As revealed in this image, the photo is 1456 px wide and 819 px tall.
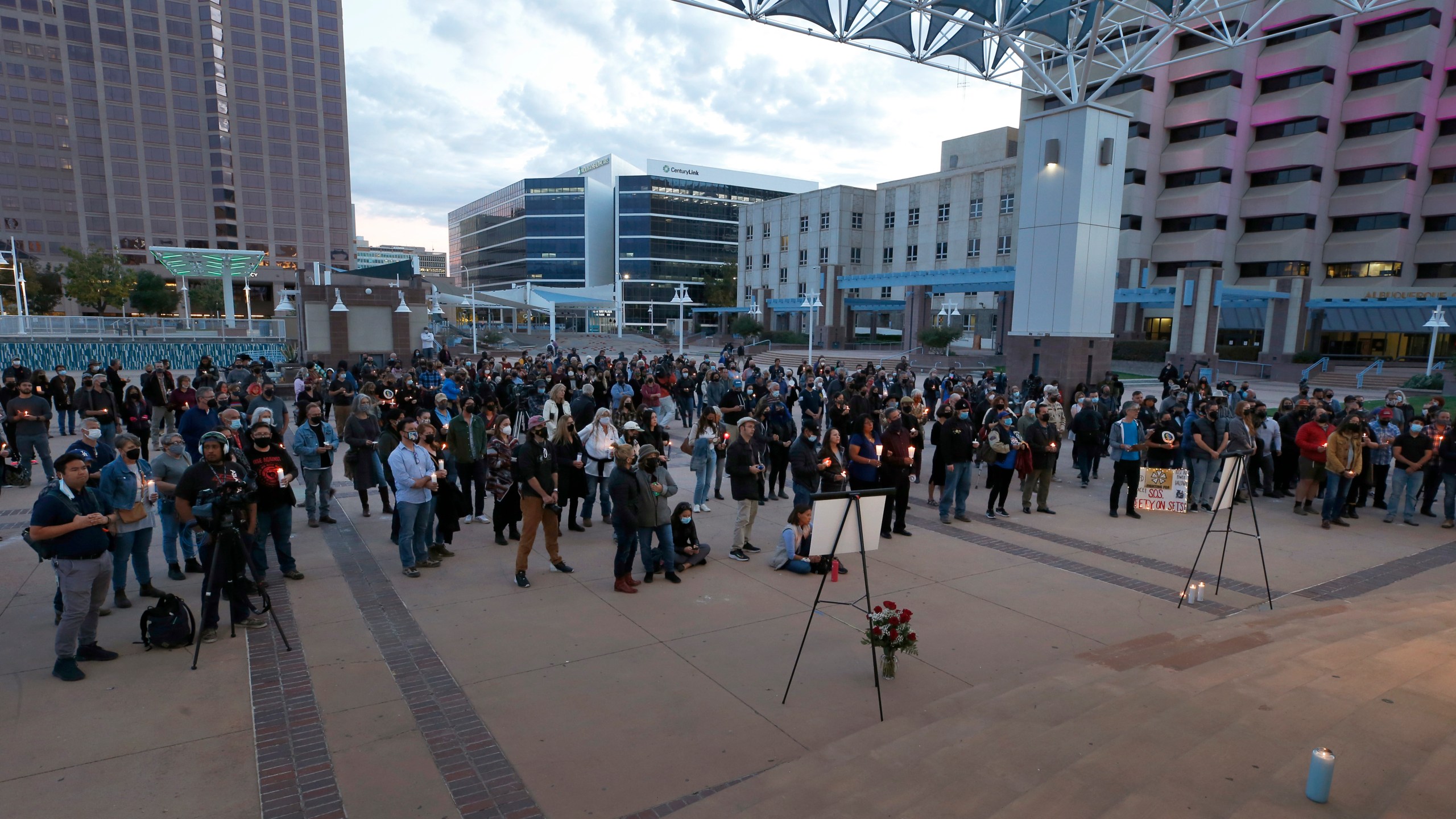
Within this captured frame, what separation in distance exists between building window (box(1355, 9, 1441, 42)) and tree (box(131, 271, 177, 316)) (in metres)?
94.2

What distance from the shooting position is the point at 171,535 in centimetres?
782

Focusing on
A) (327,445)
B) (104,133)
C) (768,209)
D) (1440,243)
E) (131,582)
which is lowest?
(131,582)

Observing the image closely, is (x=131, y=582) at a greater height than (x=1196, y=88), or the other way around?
(x=1196, y=88)

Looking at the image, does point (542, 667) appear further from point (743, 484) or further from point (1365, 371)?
point (1365, 371)

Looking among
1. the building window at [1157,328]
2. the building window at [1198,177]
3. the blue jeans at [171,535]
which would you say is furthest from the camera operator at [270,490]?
the building window at [1198,177]

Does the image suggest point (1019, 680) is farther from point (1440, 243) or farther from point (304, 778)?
point (1440, 243)

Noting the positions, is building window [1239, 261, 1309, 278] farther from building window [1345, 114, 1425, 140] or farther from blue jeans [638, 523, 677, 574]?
blue jeans [638, 523, 677, 574]

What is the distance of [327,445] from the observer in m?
9.78

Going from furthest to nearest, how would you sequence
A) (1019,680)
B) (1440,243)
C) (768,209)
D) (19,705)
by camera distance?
(768,209), (1440,243), (1019,680), (19,705)

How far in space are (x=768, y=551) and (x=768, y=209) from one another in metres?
77.3

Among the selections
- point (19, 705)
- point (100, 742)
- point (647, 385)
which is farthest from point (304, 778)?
point (647, 385)

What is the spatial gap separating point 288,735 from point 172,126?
11104 centimetres

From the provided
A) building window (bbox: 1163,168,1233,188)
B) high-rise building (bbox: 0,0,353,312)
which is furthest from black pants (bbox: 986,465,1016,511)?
high-rise building (bbox: 0,0,353,312)

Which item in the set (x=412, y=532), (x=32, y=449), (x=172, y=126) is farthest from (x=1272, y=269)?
(x=172, y=126)
